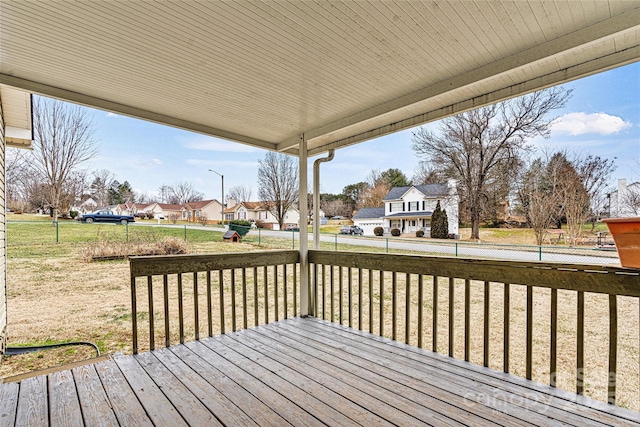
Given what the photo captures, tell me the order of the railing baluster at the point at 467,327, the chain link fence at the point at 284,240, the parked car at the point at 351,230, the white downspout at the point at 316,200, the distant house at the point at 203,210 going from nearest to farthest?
the railing baluster at the point at 467,327 < the chain link fence at the point at 284,240 < the white downspout at the point at 316,200 < the parked car at the point at 351,230 < the distant house at the point at 203,210

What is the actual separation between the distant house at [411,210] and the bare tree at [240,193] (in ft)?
13.6

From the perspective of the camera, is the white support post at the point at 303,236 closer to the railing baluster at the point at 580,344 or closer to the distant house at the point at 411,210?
the distant house at the point at 411,210

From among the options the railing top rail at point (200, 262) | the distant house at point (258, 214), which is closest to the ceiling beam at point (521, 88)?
the railing top rail at point (200, 262)

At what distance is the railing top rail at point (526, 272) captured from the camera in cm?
190

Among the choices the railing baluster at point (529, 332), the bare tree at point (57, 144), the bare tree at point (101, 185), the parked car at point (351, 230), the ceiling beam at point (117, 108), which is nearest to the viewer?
the railing baluster at point (529, 332)

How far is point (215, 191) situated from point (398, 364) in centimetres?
658

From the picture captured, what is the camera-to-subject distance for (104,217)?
20.7 ft

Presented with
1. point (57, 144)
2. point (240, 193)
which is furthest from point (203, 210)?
point (57, 144)

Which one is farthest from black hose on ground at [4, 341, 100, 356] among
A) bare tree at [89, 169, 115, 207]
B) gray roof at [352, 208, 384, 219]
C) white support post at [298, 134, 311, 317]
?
gray roof at [352, 208, 384, 219]

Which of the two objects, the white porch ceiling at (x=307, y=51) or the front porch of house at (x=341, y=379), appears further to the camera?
the front porch of house at (x=341, y=379)

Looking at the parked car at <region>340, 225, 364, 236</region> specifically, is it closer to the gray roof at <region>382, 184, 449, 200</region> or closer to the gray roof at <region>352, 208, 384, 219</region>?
the gray roof at <region>352, 208, 384, 219</region>

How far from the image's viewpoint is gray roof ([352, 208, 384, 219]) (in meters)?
4.59

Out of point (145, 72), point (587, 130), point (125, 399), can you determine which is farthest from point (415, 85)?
point (125, 399)

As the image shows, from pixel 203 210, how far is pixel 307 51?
21.0 feet
